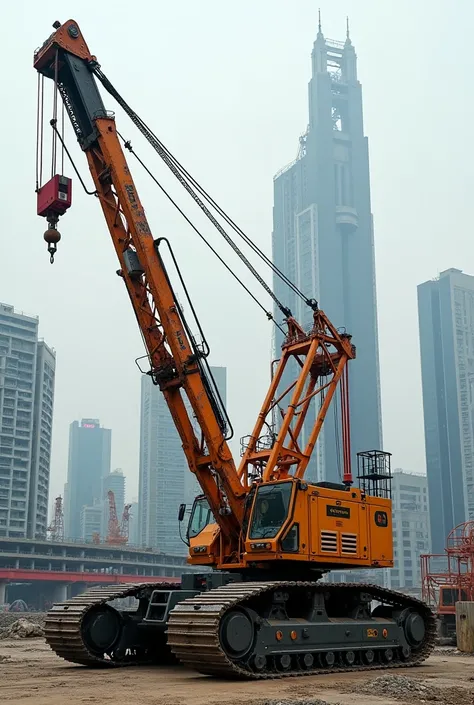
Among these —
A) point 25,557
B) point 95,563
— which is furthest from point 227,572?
point 95,563

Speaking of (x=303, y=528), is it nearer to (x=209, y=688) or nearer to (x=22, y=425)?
(x=209, y=688)

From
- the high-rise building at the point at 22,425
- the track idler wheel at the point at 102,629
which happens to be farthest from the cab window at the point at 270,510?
the high-rise building at the point at 22,425

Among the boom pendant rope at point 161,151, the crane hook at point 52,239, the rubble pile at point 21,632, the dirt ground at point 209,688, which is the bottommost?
the rubble pile at point 21,632

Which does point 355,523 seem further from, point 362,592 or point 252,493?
point 252,493

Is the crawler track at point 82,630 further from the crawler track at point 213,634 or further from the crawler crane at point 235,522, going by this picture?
the crawler track at point 213,634

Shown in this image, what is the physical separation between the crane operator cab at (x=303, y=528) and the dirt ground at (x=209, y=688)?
223cm

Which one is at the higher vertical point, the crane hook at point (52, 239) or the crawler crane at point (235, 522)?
the crane hook at point (52, 239)

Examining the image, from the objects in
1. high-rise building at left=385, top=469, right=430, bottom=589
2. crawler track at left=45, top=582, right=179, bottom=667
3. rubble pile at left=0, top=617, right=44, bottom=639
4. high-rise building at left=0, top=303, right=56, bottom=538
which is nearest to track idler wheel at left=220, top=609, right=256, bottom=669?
crawler track at left=45, top=582, right=179, bottom=667

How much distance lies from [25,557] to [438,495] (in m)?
109

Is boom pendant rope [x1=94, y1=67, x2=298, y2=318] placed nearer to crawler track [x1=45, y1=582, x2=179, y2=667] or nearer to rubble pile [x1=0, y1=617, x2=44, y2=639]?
crawler track [x1=45, y1=582, x2=179, y2=667]

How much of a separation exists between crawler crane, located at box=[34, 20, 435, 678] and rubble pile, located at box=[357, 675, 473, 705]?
2.04 m

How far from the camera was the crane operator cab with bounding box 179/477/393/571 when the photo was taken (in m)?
15.8

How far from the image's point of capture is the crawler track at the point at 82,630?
15750 millimetres

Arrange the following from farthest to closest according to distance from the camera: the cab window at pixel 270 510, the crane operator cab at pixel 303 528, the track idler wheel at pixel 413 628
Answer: the track idler wheel at pixel 413 628 → the cab window at pixel 270 510 → the crane operator cab at pixel 303 528
